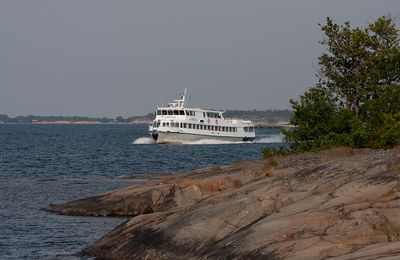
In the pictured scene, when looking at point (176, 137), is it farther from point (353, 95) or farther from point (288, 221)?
point (288, 221)

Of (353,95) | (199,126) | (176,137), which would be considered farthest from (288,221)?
(199,126)

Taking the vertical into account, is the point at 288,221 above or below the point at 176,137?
above

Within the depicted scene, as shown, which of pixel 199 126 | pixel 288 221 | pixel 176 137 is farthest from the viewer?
pixel 199 126

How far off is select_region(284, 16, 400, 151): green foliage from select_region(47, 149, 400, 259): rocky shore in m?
12.4

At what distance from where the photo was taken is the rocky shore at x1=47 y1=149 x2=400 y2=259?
17.2 metres

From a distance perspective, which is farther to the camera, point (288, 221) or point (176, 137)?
point (176, 137)

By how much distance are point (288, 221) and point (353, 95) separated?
86.4ft

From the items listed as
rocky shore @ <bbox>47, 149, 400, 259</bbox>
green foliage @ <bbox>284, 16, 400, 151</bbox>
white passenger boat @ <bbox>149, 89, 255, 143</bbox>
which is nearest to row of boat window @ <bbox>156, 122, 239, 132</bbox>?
white passenger boat @ <bbox>149, 89, 255, 143</bbox>

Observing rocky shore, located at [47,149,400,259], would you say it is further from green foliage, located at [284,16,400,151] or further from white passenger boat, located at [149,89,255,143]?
white passenger boat, located at [149,89,255,143]

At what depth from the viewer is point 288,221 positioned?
60.5 feet

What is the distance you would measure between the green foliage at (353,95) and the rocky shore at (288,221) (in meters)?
12.4

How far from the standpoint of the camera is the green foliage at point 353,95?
40.0 meters

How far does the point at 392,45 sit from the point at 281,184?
75.4ft

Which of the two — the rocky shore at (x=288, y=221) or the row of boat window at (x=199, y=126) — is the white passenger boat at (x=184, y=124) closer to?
the row of boat window at (x=199, y=126)
